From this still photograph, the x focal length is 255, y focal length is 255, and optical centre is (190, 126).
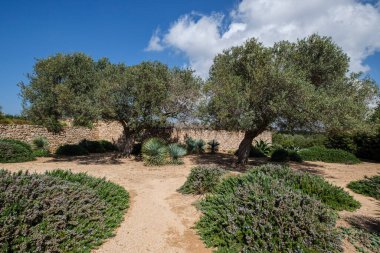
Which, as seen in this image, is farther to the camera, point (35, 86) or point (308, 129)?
point (35, 86)

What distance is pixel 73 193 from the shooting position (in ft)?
18.1

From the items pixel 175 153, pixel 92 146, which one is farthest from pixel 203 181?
pixel 92 146

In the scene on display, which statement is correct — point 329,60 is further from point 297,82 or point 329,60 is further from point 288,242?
point 288,242

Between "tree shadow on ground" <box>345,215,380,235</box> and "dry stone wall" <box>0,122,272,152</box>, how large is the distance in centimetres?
1315

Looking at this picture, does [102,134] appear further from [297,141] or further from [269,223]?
[269,223]

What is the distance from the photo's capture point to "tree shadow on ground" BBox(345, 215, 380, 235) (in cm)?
588

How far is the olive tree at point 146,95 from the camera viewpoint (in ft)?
45.3

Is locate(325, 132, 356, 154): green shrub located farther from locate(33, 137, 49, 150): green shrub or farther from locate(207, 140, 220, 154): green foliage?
locate(33, 137, 49, 150): green shrub

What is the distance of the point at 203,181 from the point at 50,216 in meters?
4.58

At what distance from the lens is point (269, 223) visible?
189 inches

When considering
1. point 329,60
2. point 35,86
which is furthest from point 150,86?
point 329,60

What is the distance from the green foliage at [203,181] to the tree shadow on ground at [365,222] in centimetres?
359

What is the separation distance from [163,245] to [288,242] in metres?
2.36

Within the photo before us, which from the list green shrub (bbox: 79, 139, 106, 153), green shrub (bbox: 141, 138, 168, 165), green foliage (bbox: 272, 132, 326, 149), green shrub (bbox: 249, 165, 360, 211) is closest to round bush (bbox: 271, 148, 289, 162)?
green foliage (bbox: 272, 132, 326, 149)
